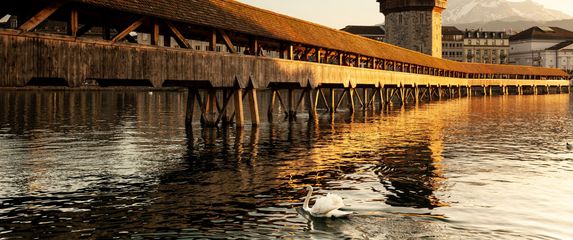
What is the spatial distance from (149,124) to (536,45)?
173212 mm

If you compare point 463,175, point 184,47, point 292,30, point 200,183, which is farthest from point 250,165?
point 292,30

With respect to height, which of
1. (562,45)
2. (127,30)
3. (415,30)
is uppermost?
(562,45)

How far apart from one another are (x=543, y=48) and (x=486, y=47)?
18159 mm

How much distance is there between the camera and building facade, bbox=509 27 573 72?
575 feet

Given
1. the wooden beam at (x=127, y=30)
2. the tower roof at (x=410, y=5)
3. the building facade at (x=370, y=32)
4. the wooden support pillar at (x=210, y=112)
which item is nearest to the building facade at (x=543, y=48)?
the building facade at (x=370, y=32)

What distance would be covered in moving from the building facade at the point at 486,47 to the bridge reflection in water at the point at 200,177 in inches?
6368

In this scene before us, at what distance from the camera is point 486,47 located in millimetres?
182875

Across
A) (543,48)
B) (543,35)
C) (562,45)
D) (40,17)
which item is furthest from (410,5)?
(543,35)

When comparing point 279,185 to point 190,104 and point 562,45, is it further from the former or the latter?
point 562,45

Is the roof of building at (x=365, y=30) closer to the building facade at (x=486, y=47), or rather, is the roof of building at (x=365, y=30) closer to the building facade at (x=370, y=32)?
the building facade at (x=370, y=32)

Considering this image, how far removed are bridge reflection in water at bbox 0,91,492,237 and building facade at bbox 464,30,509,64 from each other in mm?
161746

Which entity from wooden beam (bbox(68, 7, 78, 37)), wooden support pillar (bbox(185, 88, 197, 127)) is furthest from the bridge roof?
wooden support pillar (bbox(185, 88, 197, 127))

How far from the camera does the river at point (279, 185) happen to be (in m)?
9.77

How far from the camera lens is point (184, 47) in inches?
902
